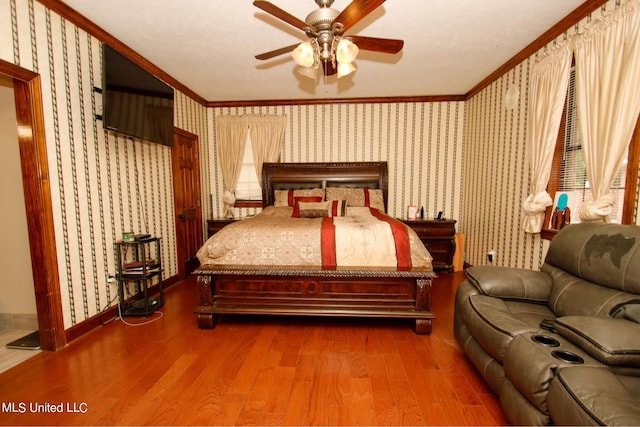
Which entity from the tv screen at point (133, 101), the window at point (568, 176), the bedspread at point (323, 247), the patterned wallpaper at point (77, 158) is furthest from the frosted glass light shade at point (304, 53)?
the window at point (568, 176)

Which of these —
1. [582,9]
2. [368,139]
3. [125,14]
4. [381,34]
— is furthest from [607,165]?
[125,14]

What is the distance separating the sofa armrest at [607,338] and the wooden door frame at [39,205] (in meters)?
3.29

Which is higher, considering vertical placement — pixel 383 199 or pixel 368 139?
pixel 368 139

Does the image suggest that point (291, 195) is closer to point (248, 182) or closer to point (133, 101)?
point (248, 182)

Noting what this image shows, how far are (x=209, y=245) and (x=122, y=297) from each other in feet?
3.45

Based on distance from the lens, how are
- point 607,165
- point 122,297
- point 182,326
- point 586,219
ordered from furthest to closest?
point 122,297, point 182,326, point 586,219, point 607,165

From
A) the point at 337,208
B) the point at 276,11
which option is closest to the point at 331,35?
the point at 276,11

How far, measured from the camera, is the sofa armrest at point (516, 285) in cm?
187

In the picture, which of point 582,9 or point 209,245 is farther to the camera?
point 209,245

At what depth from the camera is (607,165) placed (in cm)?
197

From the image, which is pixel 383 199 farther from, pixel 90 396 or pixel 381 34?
pixel 90 396

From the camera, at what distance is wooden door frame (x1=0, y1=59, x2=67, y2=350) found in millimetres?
2004

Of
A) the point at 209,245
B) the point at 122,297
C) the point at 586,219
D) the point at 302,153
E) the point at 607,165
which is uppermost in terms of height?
the point at 302,153

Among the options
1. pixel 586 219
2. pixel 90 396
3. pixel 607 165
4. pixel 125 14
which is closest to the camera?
pixel 90 396
